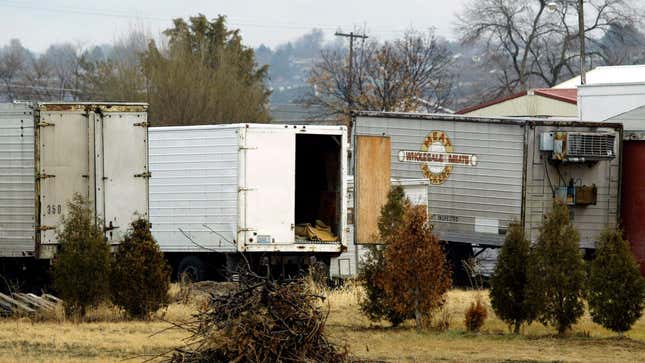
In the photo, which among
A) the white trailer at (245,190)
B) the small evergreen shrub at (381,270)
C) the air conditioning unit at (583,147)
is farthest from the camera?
the air conditioning unit at (583,147)

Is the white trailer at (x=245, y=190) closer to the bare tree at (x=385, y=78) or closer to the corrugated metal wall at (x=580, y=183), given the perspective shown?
the corrugated metal wall at (x=580, y=183)

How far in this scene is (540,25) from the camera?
79.1 meters

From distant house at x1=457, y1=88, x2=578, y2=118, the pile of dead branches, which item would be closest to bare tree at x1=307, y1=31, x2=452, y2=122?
distant house at x1=457, y1=88, x2=578, y2=118

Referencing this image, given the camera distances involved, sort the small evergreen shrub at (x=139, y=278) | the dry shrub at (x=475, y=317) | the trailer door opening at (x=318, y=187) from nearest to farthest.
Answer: the dry shrub at (x=475, y=317)
the small evergreen shrub at (x=139, y=278)
the trailer door opening at (x=318, y=187)

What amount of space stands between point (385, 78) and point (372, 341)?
4529 cm

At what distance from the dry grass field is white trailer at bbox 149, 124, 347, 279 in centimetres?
386

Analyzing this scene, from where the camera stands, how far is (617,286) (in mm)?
15812

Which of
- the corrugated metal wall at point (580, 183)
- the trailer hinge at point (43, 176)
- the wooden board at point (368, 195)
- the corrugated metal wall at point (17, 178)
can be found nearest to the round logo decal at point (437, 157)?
the corrugated metal wall at point (580, 183)

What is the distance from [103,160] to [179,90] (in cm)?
2854

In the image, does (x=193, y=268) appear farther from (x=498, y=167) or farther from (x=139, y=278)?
(x=139, y=278)

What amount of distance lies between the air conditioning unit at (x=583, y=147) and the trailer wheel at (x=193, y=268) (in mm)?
7287

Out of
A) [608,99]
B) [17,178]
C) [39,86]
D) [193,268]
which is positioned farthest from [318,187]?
[39,86]

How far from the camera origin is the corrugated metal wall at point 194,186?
2308 cm

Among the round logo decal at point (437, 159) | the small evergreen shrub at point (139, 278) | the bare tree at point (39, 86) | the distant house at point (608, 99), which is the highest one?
the bare tree at point (39, 86)
